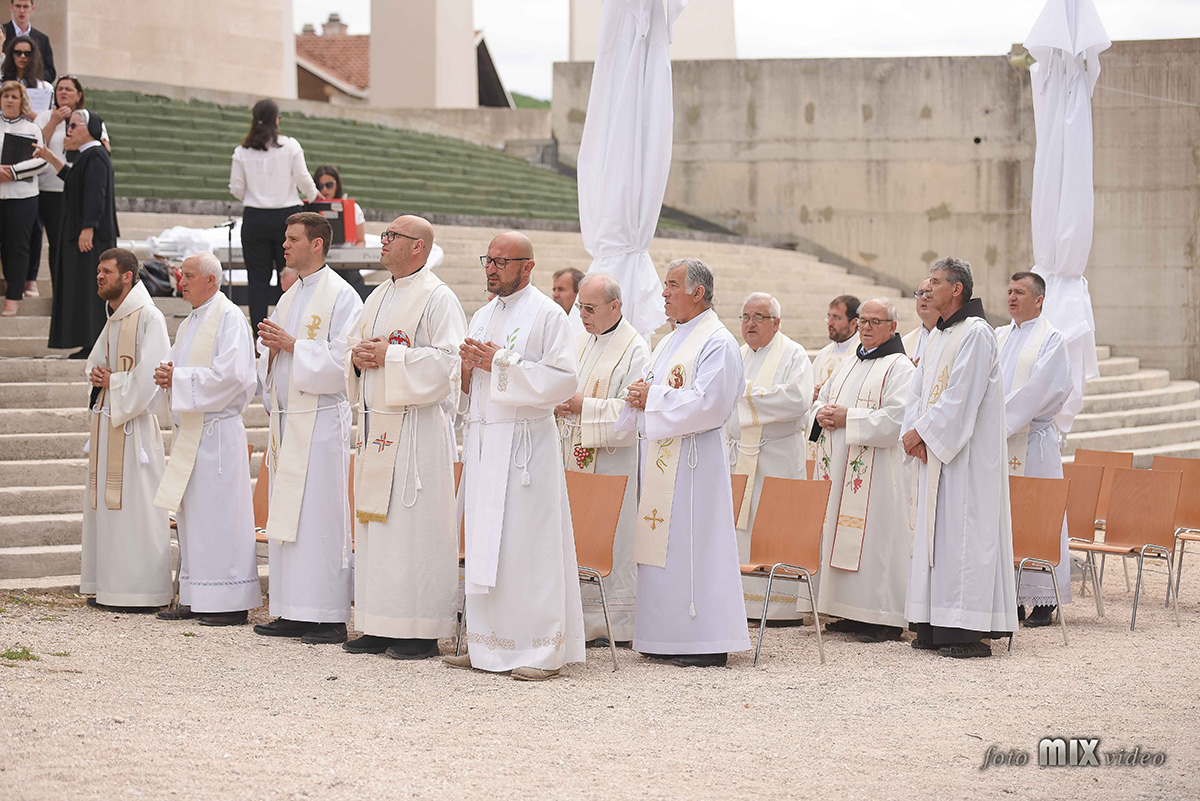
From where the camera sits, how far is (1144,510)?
24.4 feet

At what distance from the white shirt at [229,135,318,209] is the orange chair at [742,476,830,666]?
448cm

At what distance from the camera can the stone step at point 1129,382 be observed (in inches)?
574

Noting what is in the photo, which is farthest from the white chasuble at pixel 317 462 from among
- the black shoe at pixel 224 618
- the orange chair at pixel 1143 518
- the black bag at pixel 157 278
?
the black bag at pixel 157 278

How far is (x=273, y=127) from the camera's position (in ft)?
31.3

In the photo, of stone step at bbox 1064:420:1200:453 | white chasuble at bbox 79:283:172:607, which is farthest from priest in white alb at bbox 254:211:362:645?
stone step at bbox 1064:420:1200:453

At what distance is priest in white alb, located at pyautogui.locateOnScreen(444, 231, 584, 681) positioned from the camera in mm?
5836

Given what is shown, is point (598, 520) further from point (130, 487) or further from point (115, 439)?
point (115, 439)

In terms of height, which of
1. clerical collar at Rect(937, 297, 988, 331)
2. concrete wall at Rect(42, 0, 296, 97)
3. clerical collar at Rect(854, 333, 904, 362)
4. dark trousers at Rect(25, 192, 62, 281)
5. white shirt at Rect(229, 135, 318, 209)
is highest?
concrete wall at Rect(42, 0, 296, 97)

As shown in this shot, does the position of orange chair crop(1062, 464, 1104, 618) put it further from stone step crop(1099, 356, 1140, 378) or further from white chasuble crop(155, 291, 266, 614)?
stone step crop(1099, 356, 1140, 378)

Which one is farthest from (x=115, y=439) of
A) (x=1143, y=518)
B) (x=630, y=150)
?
(x=1143, y=518)

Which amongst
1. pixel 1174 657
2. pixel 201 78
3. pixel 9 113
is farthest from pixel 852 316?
pixel 201 78

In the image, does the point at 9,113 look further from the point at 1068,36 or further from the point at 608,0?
the point at 1068,36

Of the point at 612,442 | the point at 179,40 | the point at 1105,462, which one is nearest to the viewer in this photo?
the point at 612,442

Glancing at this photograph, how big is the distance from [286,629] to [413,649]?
2.83 ft
